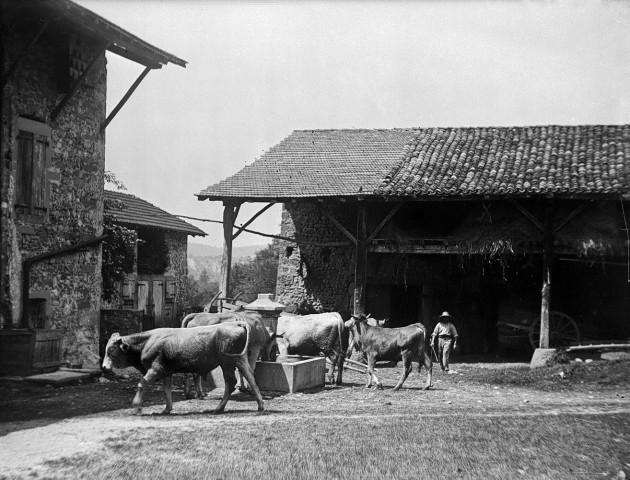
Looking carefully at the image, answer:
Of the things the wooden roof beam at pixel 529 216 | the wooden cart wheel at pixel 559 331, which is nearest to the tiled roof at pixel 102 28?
the wooden roof beam at pixel 529 216

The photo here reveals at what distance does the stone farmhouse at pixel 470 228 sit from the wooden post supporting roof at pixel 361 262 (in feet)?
0.12

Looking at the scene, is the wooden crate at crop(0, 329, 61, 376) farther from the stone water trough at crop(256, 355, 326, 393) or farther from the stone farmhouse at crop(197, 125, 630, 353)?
the stone farmhouse at crop(197, 125, 630, 353)

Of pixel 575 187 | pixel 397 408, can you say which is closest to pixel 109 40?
pixel 397 408

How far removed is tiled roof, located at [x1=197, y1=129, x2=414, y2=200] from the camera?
19.1m

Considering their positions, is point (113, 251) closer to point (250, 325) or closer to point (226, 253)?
point (226, 253)

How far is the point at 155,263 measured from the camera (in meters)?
27.4

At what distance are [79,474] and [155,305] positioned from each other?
21.0 metres

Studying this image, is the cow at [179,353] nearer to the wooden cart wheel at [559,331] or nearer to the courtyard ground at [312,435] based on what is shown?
the courtyard ground at [312,435]

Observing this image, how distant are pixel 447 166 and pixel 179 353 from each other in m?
11.1

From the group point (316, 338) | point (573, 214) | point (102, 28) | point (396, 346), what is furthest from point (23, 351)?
point (573, 214)

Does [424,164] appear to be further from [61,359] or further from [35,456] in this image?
[35,456]

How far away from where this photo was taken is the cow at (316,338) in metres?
14.4

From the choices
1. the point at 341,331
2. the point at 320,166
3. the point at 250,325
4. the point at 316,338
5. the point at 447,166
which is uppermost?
the point at 320,166

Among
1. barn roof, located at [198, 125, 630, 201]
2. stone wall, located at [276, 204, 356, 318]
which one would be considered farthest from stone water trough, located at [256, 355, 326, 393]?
stone wall, located at [276, 204, 356, 318]
